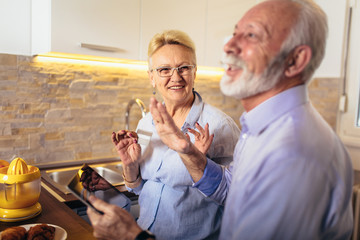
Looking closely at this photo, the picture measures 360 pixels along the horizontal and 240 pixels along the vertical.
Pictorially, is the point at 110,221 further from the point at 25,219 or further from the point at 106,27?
the point at 106,27

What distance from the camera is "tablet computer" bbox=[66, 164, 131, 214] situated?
0.83 m

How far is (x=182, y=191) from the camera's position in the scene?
1167 mm

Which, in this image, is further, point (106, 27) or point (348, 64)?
point (348, 64)

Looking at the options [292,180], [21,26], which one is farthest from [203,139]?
[21,26]

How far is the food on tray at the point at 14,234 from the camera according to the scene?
0.86 metres

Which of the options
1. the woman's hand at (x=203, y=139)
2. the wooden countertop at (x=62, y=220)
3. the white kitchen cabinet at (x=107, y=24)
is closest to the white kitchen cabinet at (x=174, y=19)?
the white kitchen cabinet at (x=107, y=24)

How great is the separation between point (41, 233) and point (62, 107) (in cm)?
114

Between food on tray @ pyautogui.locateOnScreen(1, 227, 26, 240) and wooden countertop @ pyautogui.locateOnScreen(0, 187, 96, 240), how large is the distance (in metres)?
0.13

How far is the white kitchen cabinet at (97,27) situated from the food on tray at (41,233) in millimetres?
921

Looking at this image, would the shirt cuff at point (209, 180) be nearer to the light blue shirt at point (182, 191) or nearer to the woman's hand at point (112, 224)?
the light blue shirt at point (182, 191)

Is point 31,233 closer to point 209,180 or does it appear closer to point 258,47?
point 209,180

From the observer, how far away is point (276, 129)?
69cm

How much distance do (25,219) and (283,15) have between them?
106cm

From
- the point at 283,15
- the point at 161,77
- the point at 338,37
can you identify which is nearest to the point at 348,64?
the point at 338,37
